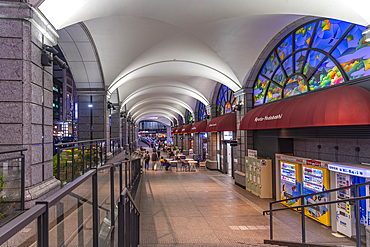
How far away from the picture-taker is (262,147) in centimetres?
1087

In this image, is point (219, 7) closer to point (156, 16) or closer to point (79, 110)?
point (156, 16)

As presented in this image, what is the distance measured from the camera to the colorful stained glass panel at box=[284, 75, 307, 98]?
26.3 ft

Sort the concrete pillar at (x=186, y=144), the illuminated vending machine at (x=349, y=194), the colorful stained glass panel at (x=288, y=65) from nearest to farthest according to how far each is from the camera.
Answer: the illuminated vending machine at (x=349, y=194) < the colorful stained glass panel at (x=288, y=65) < the concrete pillar at (x=186, y=144)

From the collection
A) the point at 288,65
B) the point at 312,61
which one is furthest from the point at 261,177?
the point at 312,61

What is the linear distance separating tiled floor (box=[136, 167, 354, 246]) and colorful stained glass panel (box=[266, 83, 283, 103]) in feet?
13.9

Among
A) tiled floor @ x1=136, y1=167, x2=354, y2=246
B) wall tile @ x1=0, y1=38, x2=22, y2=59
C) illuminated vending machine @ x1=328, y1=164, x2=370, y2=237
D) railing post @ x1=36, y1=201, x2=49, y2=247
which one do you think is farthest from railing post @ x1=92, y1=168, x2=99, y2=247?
illuminated vending machine @ x1=328, y1=164, x2=370, y2=237

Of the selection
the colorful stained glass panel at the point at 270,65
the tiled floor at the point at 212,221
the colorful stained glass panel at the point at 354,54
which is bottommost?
the tiled floor at the point at 212,221

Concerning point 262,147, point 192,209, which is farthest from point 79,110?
point 262,147

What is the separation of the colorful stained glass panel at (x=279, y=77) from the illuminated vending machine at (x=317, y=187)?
354 centimetres

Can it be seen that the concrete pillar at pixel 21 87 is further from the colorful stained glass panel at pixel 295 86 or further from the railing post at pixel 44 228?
the colorful stained glass panel at pixel 295 86

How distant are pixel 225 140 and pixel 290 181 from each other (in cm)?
822

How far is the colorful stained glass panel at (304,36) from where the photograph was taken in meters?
7.69

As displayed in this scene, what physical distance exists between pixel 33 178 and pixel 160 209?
502 centimetres

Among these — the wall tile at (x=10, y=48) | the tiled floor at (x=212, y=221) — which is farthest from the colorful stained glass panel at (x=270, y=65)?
the wall tile at (x=10, y=48)
